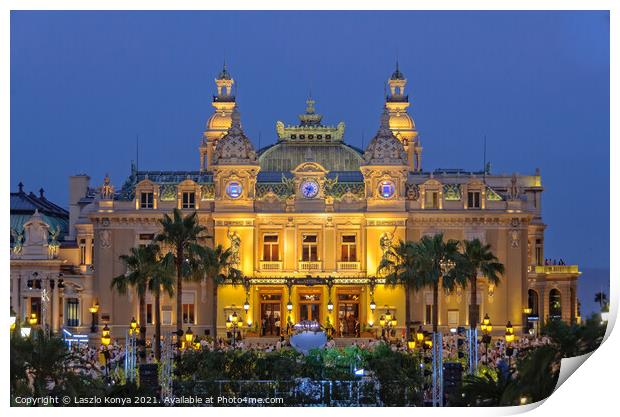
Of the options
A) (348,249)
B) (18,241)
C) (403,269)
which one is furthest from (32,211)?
(403,269)

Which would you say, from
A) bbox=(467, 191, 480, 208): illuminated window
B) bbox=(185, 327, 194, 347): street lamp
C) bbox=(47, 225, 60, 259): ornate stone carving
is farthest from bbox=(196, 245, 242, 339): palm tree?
bbox=(467, 191, 480, 208): illuminated window

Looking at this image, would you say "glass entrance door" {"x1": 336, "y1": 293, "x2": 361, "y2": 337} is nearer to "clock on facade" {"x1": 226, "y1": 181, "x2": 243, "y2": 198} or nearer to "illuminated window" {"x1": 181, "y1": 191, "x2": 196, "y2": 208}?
"clock on facade" {"x1": 226, "y1": 181, "x2": 243, "y2": 198}

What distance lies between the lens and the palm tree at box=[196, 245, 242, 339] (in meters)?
86.8

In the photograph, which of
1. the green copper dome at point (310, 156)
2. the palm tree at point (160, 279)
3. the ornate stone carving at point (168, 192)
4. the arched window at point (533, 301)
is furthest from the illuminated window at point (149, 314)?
the arched window at point (533, 301)

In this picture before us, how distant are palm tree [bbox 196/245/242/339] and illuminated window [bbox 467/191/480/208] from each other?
15434 millimetres

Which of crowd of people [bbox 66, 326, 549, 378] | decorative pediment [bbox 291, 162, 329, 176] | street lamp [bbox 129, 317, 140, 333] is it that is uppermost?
decorative pediment [bbox 291, 162, 329, 176]

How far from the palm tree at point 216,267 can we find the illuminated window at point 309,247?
15.1 ft

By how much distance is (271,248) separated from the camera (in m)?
103

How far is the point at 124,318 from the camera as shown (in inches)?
4077

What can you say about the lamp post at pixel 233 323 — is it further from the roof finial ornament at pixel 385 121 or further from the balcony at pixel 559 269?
the balcony at pixel 559 269

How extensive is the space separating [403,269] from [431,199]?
287 inches

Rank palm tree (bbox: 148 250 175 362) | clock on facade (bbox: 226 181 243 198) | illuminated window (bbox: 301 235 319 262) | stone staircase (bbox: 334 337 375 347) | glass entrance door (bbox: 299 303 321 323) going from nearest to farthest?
1. palm tree (bbox: 148 250 175 362)
2. stone staircase (bbox: 334 337 375 347)
3. clock on facade (bbox: 226 181 243 198)
4. illuminated window (bbox: 301 235 319 262)
5. glass entrance door (bbox: 299 303 321 323)

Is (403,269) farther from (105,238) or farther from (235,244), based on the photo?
(105,238)
